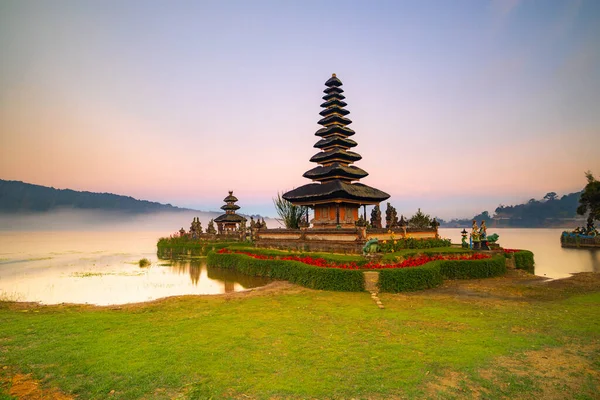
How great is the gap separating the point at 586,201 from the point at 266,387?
→ 201ft

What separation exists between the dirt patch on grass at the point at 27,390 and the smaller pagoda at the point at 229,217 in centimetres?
4662

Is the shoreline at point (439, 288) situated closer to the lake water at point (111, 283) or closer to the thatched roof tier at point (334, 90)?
the lake water at point (111, 283)

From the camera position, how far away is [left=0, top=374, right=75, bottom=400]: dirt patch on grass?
17.2 feet

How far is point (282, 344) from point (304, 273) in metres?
9.07

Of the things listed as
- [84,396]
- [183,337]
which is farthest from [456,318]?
[84,396]

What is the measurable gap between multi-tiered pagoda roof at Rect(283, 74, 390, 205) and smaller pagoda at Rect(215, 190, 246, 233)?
73.5 feet

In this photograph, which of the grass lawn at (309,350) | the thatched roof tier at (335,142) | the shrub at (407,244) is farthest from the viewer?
the thatched roof tier at (335,142)

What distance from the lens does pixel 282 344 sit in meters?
7.56

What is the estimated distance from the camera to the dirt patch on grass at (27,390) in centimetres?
525

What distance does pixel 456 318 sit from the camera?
9.64m

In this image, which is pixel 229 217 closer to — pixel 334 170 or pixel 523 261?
pixel 334 170

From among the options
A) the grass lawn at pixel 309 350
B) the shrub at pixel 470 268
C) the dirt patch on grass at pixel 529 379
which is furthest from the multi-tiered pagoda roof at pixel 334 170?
the dirt patch on grass at pixel 529 379

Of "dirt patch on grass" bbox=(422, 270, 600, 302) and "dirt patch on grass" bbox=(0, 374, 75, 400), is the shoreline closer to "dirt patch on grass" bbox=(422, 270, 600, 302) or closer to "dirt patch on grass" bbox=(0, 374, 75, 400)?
"dirt patch on grass" bbox=(422, 270, 600, 302)

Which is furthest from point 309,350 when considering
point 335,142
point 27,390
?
point 335,142
